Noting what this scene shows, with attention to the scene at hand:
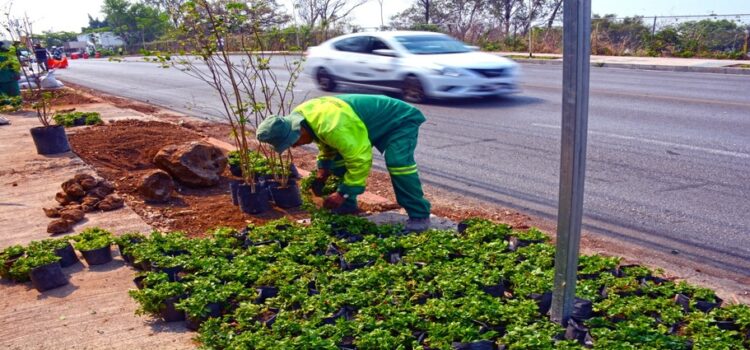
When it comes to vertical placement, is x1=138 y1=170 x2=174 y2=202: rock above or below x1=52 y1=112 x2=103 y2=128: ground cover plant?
below

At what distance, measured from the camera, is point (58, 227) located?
554 centimetres

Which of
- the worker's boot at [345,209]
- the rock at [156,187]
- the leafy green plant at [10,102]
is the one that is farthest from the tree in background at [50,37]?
the worker's boot at [345,209]

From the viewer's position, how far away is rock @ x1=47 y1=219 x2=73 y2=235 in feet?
18.1

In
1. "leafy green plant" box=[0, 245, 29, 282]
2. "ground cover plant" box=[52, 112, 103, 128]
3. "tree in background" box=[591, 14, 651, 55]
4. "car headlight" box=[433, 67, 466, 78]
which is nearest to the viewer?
"leafy green plant" box=[0, 245, 29, 282]

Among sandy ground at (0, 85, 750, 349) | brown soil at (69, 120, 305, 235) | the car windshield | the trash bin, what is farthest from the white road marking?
the trash bin

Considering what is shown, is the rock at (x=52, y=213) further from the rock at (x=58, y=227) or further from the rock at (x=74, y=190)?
the rock at (x=58, y=227)

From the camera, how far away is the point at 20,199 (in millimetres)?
6754

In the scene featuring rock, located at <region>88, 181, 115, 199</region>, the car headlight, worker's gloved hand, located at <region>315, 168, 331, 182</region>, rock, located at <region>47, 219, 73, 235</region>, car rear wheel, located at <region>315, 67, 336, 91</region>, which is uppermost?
the car headlight

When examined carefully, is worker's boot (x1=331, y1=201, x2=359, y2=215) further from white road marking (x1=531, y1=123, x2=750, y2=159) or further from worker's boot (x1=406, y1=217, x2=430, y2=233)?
white road marking (x1=531, y1=123, x2=750, y2=159)

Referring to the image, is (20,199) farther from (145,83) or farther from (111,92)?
(145,83)

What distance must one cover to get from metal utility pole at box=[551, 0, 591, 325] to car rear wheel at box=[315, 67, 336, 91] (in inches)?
505

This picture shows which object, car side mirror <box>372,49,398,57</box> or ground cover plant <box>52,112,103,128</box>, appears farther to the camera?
car side mirror <box>372,49,398,57</box>

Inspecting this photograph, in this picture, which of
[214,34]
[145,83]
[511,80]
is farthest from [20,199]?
[145,83]

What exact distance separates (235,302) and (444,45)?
36.0 ft
